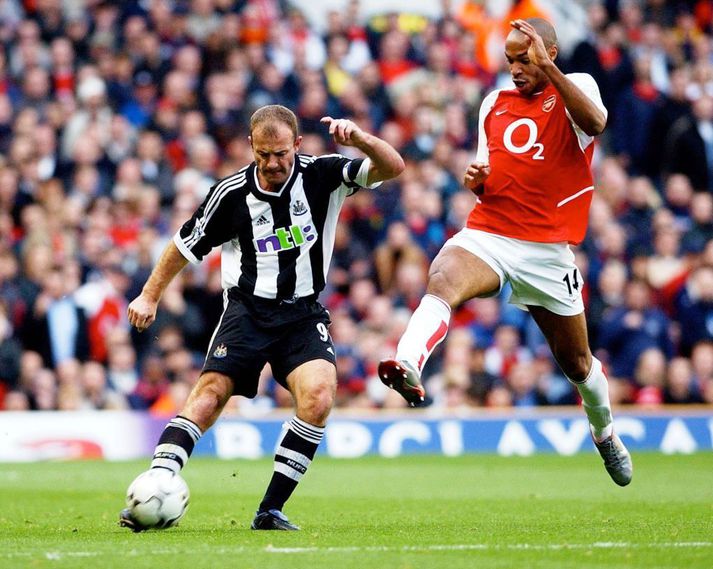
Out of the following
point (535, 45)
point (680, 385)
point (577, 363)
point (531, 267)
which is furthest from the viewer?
point (680, 385)

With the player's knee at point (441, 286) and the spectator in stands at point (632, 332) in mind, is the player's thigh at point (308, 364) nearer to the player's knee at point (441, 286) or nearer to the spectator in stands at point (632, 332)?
the player's knee at point (441, 286)

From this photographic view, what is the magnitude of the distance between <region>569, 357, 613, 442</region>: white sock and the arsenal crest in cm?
178

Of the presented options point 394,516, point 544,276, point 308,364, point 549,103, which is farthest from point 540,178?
point 394,516

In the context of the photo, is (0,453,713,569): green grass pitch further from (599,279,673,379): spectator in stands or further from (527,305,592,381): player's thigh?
(599,279,673,379): spectator in stands

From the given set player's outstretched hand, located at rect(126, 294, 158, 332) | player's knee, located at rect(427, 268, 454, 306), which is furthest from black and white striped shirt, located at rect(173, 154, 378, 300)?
player's knee, located at rect(427, 268, 454, 306)

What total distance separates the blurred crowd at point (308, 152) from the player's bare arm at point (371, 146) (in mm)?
7907

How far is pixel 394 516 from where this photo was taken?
9.76 metres

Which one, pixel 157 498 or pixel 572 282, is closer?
pixel 157 498

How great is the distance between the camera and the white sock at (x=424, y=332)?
809 cm

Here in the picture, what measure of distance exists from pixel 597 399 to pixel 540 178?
1.69m

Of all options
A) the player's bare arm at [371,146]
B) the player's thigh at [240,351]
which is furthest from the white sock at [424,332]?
the player's thigh at [240,351]

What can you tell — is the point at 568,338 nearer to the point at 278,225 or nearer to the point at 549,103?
the point at 549,103

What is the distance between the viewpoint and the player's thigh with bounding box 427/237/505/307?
8711mm

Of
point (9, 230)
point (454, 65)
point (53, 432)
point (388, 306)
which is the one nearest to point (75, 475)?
point (53, 432)
